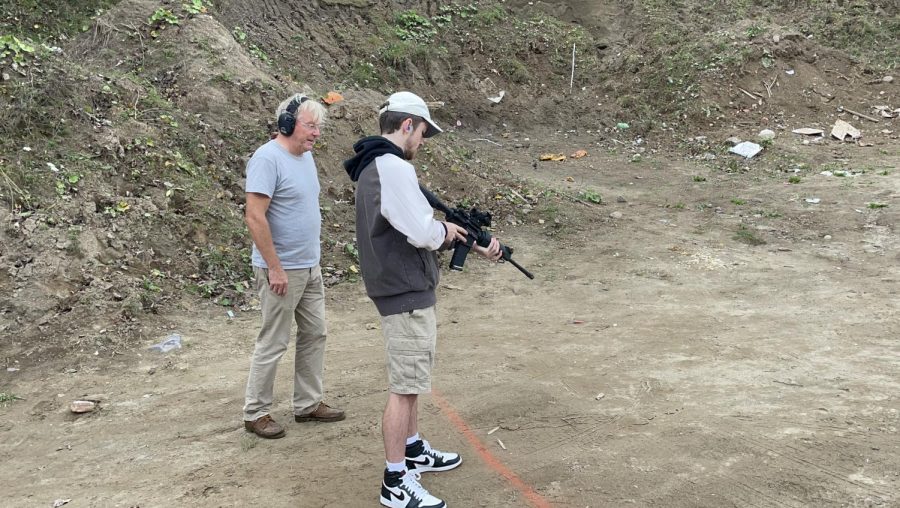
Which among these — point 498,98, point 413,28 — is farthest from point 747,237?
point 413,28

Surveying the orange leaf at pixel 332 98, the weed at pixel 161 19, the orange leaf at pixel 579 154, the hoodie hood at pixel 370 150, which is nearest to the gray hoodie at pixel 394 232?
the hoodie hood at pixel 370 150

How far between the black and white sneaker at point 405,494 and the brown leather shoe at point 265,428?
1.02m

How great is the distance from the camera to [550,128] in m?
15.3

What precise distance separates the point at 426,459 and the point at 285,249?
1390 millimetres

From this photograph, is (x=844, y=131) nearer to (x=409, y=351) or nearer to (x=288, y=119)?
(x=288, y=119)

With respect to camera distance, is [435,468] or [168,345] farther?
[168,345]

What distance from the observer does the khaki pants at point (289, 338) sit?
13.1 ft

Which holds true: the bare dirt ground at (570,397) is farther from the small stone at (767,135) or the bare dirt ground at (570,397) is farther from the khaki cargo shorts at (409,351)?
the small stone at (767,135)

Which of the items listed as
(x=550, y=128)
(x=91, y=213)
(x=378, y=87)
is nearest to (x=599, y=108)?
(x=550, y=128)

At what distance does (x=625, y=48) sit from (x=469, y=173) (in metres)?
8.82

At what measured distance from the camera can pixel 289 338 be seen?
414cm

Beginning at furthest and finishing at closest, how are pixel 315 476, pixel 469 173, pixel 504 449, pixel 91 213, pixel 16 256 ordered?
1. pixel 469 173
2. pixel 91 213
3. pixel 16 256
4. pixel 504 449
5. pixel 315 476

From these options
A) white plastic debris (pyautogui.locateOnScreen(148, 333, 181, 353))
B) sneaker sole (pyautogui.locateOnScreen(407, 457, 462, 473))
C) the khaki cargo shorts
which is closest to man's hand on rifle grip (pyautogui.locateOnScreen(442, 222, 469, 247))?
the khaki cargo shorts

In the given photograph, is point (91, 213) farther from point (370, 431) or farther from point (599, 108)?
point (599, 108)
